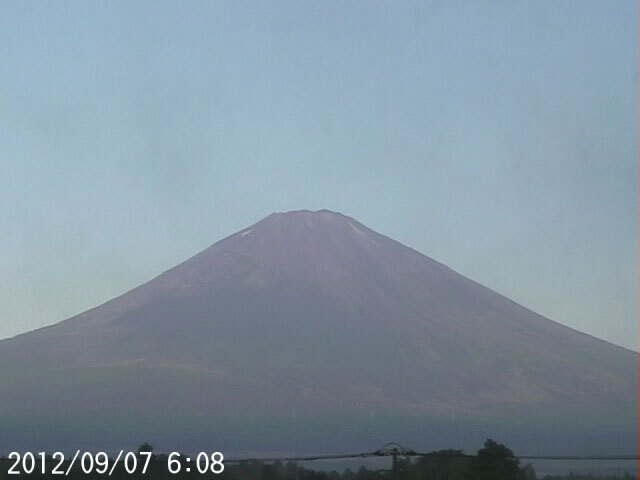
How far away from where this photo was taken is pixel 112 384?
488 ft

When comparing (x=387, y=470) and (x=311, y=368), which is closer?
(x=387, y=470)

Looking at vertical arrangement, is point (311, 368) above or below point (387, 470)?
above

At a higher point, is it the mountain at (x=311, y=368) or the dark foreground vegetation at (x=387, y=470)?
the mountain at (x=311, y=368)

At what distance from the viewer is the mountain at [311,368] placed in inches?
5738

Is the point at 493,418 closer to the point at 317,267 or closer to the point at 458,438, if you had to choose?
the point at 458,438

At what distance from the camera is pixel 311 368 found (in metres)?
152

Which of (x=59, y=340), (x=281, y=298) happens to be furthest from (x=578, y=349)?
(x=59, y=340)

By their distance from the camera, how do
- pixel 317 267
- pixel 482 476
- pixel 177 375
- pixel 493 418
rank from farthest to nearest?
pixel 317 267, pixel 493 418, pixel 177 375, pixel 482 476

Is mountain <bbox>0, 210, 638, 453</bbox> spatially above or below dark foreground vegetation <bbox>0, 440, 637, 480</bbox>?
above

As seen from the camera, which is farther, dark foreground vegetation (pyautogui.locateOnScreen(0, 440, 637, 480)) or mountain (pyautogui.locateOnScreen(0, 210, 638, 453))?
mountain (pyautogui.locateOnScreen(0, 210, 638, 453))

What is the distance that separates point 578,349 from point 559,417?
17546mm

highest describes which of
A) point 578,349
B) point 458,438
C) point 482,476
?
point 578,349

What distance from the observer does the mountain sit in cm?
14575

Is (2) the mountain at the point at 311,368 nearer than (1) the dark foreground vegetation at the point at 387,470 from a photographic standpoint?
No
